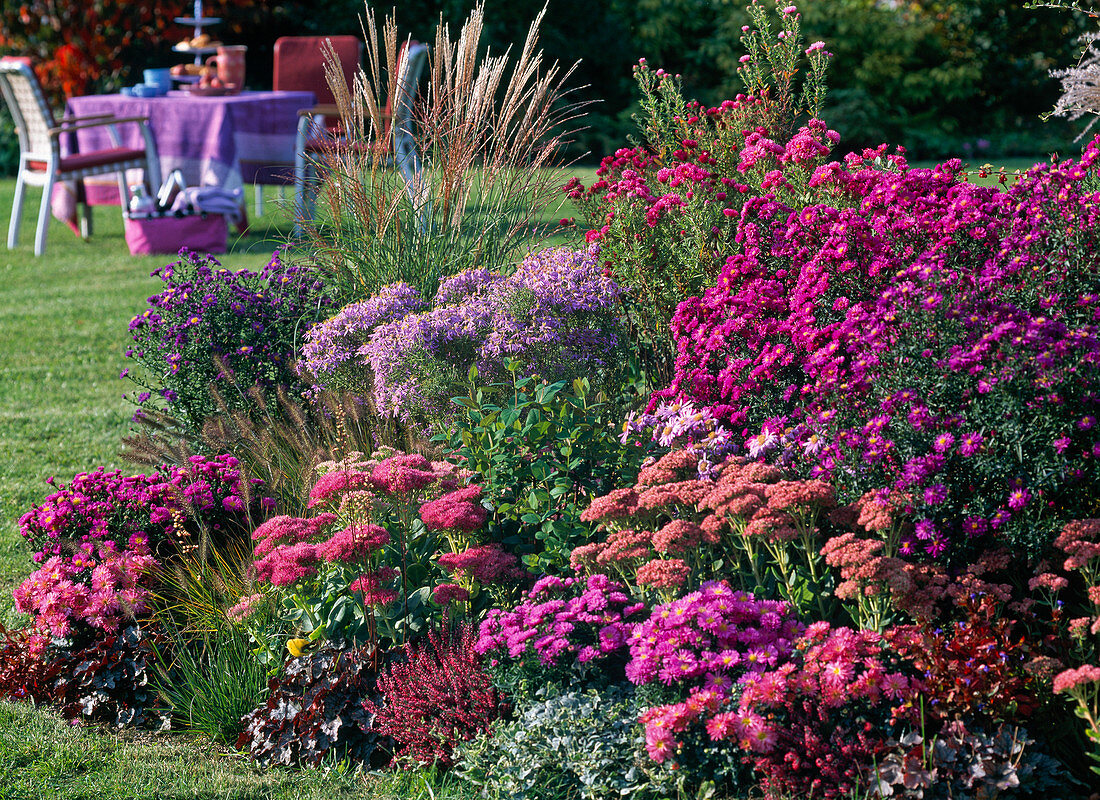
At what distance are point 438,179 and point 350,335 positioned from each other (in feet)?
3.44

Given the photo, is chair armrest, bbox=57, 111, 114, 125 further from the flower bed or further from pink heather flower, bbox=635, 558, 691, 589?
pink heather flower, bbox=635, 558, 691, 589

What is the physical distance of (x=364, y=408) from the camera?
4168mm

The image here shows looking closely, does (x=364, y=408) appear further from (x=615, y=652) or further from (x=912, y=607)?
(x=912, y=607)

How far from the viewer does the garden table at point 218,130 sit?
30.9 ft

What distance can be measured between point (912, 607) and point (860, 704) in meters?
0.24

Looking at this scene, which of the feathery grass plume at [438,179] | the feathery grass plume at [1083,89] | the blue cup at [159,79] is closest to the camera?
the feathery grass plume at [1083,89]

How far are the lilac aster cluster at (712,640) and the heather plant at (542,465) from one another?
20.4 inches

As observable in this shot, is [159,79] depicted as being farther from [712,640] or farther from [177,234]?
[712,640]

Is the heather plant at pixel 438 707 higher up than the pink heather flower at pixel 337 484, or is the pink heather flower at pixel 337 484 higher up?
the pink heather flower at pixel 337 484

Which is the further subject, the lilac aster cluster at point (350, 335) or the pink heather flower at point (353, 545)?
the lilac aster cluster at point (350, 335)

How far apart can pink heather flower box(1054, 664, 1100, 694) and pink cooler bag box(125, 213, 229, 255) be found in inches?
323

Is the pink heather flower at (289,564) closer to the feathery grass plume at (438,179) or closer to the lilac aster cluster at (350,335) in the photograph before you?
the lilac aster cluster at (350,335)

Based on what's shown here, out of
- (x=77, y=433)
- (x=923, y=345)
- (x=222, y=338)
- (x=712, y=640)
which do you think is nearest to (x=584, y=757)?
(x=712, y=640)

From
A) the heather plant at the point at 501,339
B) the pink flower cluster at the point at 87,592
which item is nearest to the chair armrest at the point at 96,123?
the heather plant at the point at 501,339
